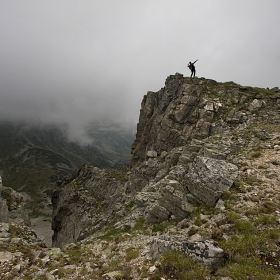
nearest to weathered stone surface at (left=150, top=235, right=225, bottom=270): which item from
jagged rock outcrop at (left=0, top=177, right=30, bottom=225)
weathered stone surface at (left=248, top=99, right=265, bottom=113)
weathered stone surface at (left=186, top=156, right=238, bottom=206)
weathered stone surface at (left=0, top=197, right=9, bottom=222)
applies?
weathered stone surface at (left=186, top=156, right=238, bottom=206)

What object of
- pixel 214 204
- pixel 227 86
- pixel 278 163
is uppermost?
pixel 227 86

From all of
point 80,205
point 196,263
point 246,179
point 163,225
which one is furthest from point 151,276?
point 80,205

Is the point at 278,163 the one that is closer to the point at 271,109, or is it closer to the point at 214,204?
the point at 214,204

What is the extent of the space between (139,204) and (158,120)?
40.4 metres

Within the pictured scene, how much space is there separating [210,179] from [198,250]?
1077 centimetres

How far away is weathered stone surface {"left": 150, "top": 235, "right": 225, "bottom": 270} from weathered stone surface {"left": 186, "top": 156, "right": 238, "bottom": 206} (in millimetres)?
8362

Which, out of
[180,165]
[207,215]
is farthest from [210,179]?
[180,165]

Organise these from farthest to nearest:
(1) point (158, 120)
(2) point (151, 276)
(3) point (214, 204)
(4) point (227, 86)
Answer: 1. (1) point (158, 120)
2. (4) point (227, 86)
3. (3) point (214, 204)
4. (2) point (151, 276)

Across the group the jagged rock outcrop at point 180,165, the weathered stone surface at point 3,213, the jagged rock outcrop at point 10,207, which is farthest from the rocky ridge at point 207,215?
the jagged rock outcrop at point 10,207

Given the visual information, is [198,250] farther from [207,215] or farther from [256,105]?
[256,105]

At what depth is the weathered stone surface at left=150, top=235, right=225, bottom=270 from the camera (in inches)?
489

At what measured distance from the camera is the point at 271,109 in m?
46.6

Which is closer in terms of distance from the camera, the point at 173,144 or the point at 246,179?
the point at 246,179

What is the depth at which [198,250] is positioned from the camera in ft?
42.5
